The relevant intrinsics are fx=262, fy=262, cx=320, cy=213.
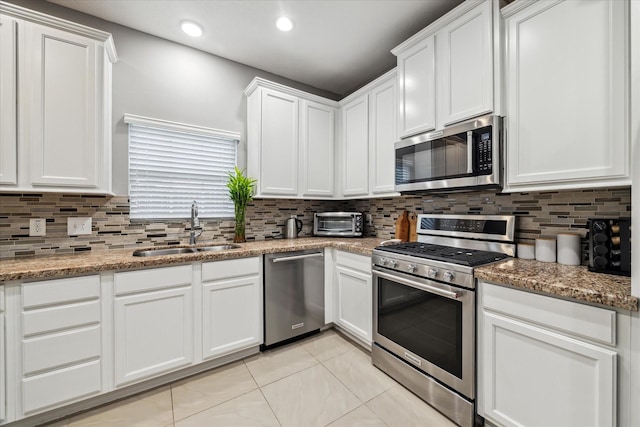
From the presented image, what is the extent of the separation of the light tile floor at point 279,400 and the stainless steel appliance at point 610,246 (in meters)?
1.19

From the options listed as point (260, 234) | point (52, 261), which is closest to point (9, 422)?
point (52, 261)

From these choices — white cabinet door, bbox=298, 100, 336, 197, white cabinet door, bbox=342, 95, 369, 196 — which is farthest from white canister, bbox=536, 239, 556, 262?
white cabinet door, bbox=298, 100, 336, 197

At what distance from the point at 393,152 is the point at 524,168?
3.52 ft

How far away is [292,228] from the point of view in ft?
9.68

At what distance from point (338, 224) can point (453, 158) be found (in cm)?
145

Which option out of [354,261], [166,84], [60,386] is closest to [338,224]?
[354,261]

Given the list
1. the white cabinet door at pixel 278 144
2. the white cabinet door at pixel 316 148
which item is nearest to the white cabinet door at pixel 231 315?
the white cabinet door at pixel 278 144

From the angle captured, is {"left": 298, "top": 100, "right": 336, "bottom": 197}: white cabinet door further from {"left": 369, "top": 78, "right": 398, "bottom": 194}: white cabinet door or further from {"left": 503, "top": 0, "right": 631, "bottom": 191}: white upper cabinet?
{"left": 503, "top": 0, "right": 631, "bottom": 191}: white upper cabinet

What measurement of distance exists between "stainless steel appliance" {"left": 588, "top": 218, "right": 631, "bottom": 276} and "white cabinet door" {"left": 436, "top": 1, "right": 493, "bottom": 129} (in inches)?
34.2

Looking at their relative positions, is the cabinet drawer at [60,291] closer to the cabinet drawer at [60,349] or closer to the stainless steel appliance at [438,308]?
the cabinet drawer at [60,349]

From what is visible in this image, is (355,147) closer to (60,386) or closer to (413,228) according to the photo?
(413,228)

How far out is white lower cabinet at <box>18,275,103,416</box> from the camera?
143cm

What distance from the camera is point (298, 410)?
164 centimetres

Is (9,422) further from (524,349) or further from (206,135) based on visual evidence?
(524,349)
